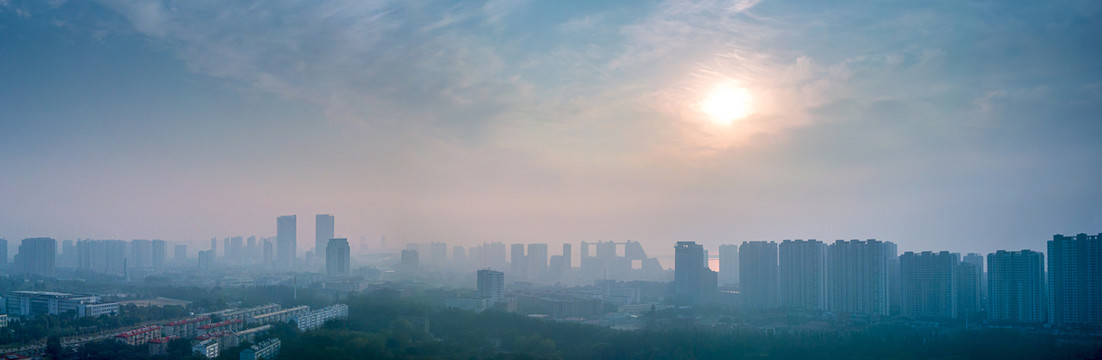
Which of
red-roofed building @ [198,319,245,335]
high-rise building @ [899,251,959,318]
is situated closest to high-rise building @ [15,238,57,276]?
red-roofed building @ [198,319,245,335]

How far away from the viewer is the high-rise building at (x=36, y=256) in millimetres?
23656

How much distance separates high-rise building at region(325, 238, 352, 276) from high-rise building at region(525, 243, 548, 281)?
643cm

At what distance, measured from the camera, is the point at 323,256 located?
97.2ft

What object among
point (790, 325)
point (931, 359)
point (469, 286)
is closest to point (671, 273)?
point (469, 286)

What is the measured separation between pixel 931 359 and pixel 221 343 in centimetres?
898

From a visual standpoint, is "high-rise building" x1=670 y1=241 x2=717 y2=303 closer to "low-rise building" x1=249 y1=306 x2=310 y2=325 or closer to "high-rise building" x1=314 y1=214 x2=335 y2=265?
"low-rise building" x1=249 y1=306 x2=310 y2=325

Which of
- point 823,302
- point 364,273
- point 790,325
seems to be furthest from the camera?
point 364,273

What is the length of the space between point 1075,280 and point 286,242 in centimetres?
2821

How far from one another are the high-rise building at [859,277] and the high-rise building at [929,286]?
38 cm

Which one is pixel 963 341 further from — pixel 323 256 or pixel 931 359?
pixel 323 256

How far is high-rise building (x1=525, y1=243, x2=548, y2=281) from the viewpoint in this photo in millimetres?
25344

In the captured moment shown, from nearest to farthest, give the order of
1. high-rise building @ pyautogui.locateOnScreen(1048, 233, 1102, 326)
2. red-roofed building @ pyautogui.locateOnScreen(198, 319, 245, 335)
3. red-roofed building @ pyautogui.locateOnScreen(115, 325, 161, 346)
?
red-roofed building @ pyautogui.locateOnScreen(115, 325, 161, 346) < high-rise building @ pyautogui.locateOnScreen(1048, 233, 1102, 326) < red-roofed building @ pyautogui.locateOnScreen(198, 319, 245, 335)

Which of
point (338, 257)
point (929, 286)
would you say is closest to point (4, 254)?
point (338, 257)

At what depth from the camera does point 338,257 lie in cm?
2495
